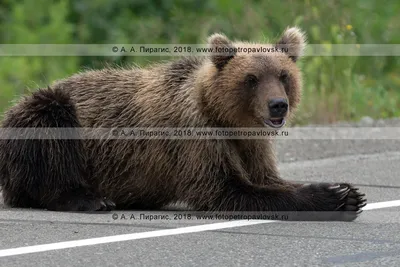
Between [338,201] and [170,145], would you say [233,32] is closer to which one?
[170,145]

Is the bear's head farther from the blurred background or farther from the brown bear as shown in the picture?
the blurred background

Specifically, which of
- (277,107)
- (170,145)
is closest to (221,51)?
(277,107)

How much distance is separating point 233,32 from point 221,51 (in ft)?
26.9

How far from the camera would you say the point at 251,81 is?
7.69 m

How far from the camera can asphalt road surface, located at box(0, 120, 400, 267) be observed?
19.1 ft

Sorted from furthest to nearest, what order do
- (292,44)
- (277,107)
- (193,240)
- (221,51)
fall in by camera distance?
(292,44) < (221,51) < (277,107) < (193,240)

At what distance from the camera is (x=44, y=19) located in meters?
18.6

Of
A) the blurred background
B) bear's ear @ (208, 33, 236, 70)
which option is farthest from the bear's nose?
the blurred background

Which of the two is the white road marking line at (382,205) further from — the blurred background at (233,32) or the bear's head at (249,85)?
Answer: the blurred background at (233,32)

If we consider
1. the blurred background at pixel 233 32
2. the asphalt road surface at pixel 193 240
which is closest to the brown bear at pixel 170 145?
→ the asphalt road surface at pixel 193 240

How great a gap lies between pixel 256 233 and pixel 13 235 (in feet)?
5.00

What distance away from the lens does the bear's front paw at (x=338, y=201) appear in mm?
7191

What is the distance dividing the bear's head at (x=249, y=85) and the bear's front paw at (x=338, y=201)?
2.02 feet

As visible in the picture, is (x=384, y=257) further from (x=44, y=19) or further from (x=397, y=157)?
(x=44, y=19)
